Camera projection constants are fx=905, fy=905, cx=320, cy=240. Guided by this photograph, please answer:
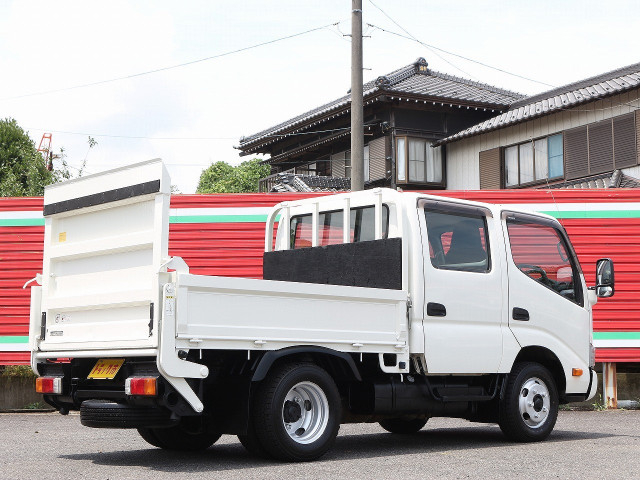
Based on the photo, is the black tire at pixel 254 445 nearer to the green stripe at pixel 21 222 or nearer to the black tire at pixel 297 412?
the black tire at pixel 297 412

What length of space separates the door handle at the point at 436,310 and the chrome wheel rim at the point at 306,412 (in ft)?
4.47

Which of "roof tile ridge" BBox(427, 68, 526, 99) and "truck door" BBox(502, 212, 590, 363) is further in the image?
"roof tile ridge" BBox(427, 68, 526, 99)

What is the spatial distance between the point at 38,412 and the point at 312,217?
5.66 meters

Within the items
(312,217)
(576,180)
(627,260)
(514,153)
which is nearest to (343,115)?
(514,153)

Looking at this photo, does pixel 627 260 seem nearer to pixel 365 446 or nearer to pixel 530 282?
pixel 530 282

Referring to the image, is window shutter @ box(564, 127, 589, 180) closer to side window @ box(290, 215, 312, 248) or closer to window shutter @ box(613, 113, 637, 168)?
window shutter @ box(613, 113, 637, 168)

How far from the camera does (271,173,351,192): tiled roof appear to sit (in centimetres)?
3088

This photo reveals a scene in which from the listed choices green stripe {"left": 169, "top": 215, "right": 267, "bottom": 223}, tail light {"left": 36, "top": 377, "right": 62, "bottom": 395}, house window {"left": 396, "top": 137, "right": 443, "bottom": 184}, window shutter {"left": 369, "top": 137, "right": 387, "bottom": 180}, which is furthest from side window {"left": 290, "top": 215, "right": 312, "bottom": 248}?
window shutter {"left": 369, "top": 137, "right": 387, "bottom": 180}

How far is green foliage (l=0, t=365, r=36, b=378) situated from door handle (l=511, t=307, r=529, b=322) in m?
6.99

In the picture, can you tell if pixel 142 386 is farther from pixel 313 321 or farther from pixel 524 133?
pixel 524 133

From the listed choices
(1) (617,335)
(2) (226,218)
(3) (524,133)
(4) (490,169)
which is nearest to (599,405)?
(1) (617,335)

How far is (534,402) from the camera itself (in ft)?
29.1

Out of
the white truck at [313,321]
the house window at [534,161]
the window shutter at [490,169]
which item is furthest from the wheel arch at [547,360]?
the window shutter at [490,169]

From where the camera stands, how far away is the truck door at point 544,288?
8.80 meters
